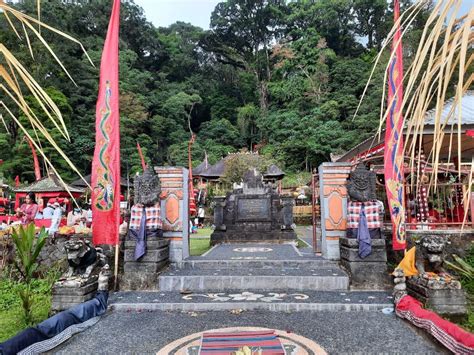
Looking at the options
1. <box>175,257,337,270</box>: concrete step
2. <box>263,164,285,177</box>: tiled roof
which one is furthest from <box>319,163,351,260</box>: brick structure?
<box>263,164,285,177</box>: tiled roof

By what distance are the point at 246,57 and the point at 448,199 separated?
144ft

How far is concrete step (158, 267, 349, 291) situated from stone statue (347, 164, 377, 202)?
4.57 feet

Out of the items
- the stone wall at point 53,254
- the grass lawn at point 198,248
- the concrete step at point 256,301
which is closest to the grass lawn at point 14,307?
the stone wall at point 53,254

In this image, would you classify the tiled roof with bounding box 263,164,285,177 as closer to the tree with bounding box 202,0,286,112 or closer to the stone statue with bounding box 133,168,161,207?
the stone statue with bounding box 133,168,161,207

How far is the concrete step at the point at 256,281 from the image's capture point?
560cm

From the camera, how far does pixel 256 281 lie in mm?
5703

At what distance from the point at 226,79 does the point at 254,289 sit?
44364 mm

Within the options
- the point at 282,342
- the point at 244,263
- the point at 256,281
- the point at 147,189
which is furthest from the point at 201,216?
the point at 282,342

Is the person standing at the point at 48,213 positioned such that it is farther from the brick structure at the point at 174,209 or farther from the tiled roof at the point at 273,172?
the tiled roof at the point at 273,172

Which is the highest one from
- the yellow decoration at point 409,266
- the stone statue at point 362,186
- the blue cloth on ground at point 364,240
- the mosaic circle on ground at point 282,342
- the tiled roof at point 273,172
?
the tiled roof at point 273,172

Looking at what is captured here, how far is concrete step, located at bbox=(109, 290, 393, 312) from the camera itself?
15.7ft

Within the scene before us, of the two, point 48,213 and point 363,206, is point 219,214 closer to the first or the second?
point 48,213

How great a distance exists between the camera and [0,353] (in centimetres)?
288

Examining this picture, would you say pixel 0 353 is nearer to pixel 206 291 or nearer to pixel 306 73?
pixel 206 291
